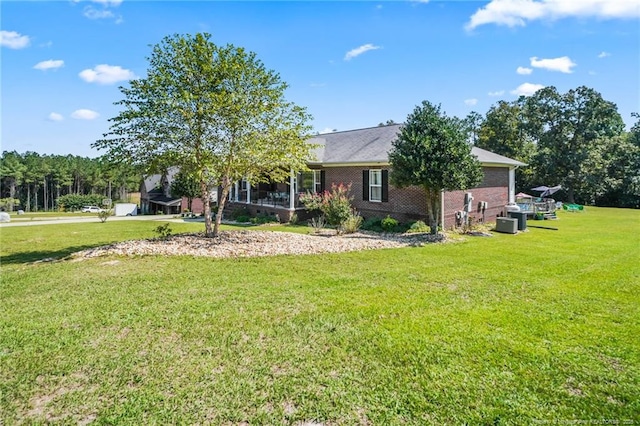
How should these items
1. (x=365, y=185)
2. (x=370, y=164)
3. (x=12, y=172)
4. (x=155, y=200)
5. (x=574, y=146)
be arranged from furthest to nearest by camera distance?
(x=12, y=172) → (x=155, y=200) → (x=574, y=146) → (x=365, y=185) → (x=370, y=164)

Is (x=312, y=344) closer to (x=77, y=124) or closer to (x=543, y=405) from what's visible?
(x=543, y=405)

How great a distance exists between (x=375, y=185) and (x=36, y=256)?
42.6 feet

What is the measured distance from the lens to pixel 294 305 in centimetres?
550

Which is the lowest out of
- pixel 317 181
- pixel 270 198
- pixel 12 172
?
pixel 270 198

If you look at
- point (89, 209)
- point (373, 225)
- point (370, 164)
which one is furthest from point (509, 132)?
point (89, 209)

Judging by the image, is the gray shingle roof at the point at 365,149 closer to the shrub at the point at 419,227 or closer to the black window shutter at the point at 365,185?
the black window shutter at the point at 365,185

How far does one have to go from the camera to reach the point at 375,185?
53.0ft

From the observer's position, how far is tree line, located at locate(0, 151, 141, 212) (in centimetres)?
5900

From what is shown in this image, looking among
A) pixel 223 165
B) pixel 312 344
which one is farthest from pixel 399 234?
pixel 312 344

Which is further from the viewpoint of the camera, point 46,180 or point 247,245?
point 46,180

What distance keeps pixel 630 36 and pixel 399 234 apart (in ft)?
35.0

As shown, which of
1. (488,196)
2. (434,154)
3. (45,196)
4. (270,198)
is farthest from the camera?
(45,196)

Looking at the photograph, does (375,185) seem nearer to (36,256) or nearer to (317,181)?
(317,181)

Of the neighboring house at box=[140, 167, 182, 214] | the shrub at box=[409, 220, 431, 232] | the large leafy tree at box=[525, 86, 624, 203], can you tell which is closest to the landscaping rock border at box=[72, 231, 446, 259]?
the shrub at box=[409, 220, 431, 232]
